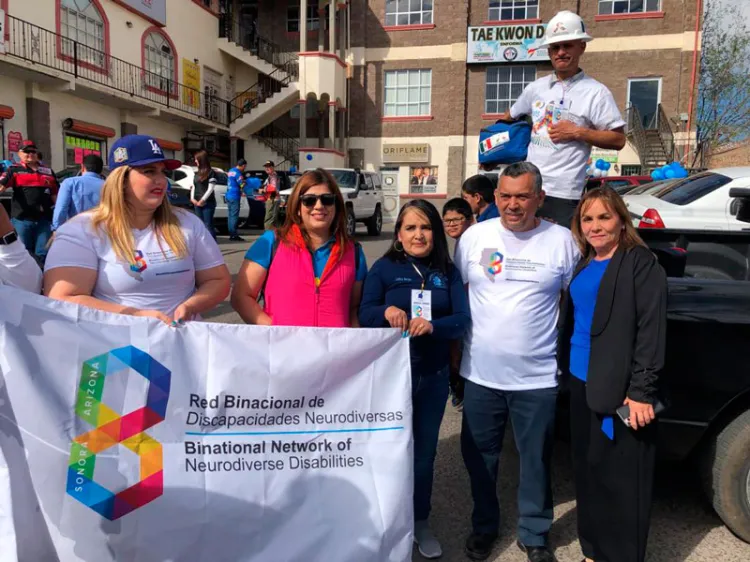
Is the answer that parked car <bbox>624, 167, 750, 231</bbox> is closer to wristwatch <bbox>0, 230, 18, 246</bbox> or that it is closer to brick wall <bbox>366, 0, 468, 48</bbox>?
wristwatch <bbox>0, 230, 18, 246</bbox>

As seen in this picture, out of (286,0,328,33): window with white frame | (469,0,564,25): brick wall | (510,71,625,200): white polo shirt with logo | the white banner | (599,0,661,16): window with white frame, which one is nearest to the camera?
the white banner

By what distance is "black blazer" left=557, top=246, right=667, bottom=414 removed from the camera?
94.0 inches

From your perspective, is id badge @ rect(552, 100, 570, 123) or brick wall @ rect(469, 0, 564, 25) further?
brick wall @ rect(469, 0, 564, 25)

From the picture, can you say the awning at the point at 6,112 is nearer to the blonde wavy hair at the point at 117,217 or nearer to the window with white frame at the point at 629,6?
the blonde wavy hair at the point at 117,217

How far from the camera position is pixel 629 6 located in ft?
80.6

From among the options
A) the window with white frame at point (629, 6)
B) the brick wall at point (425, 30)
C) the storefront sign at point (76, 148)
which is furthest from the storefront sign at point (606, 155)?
the storefront sign at point (76, 148)

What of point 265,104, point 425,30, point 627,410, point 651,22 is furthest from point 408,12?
point 627,410

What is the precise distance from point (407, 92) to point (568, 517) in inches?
995

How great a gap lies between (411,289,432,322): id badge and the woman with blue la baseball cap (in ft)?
3.22

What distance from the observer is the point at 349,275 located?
2.91m

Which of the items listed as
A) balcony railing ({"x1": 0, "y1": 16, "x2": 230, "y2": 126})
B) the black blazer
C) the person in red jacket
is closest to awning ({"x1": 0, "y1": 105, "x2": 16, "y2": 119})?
balcony railing ({"x1": 0, "y1": 16, "x2": 230, "y2": 126})

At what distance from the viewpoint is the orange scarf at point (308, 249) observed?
2838 millimetres

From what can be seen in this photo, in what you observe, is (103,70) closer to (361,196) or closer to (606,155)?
(361,196)

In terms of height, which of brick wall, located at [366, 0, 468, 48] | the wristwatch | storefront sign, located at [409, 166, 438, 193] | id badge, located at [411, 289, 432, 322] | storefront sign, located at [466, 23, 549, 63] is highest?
brick wall, located at [366, 0, 468, 48]
